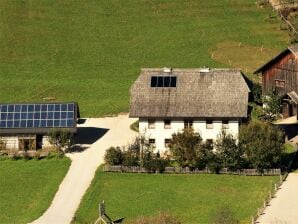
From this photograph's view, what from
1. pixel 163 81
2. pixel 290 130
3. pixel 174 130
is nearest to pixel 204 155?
pixel 174 130

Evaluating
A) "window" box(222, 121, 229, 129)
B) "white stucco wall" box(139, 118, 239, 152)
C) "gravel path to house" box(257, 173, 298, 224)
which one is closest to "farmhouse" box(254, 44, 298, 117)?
"window" box(222, 121, 229, 129)

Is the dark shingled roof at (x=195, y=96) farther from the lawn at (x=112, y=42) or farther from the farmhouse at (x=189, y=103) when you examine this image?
the lawn at (x=112, y=42)

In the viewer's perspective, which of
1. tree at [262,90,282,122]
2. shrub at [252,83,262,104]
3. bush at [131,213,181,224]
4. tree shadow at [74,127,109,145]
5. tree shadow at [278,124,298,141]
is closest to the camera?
bush at [131,213,181,224]

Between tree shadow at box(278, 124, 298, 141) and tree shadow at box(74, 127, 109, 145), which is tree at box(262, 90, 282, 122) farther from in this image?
tree shadow at box(74, 127, 109, 145)

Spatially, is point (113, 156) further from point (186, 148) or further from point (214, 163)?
point (214, 163)

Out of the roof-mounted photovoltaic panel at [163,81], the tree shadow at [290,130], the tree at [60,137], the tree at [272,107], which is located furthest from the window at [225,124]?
the tree at [60,137]

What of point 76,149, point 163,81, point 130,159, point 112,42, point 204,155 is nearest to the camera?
point 204,155
